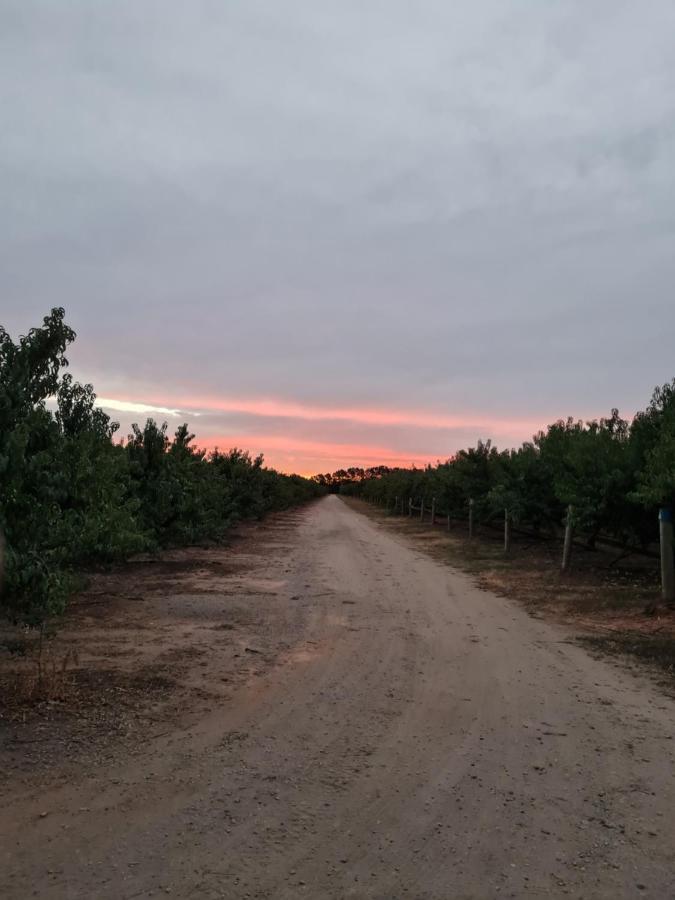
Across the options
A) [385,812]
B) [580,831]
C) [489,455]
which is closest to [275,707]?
[385,812]

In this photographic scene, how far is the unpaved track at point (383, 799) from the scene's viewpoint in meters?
3.11

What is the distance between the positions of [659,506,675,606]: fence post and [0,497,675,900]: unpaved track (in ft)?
16.2

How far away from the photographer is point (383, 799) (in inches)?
156

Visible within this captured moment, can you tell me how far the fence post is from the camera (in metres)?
11.1

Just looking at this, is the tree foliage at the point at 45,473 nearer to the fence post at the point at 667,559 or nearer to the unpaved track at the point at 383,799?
the unpaved track at the point at 383,799

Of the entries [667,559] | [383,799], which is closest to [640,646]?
[667,559]

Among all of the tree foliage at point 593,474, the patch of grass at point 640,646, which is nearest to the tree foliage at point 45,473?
the patch of grass at point 640,646

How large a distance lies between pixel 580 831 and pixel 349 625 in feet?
19.4

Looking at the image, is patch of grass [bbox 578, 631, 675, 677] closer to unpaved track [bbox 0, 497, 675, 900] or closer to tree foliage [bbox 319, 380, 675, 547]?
unpaved track [bbox 0, 497, 675, 900]

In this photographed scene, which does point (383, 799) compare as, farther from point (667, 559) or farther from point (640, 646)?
point (667, 559)

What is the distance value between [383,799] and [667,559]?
9.41 metres

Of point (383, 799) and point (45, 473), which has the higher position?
point (45, 473)

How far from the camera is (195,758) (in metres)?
4.50

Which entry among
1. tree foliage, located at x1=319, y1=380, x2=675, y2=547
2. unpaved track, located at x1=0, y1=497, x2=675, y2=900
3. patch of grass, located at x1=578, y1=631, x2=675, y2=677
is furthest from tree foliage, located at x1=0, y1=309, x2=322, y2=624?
tree foliage, located at x1=319, y1=380, x2=675, y2=547
